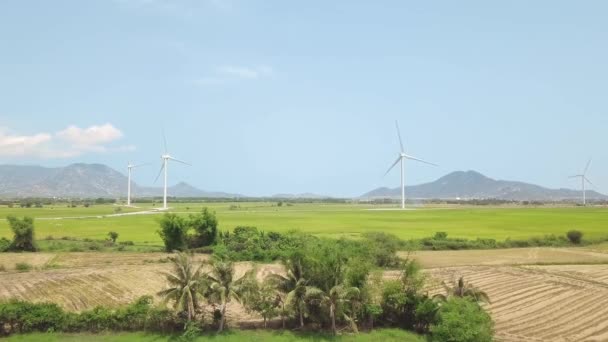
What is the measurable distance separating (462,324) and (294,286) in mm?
11435

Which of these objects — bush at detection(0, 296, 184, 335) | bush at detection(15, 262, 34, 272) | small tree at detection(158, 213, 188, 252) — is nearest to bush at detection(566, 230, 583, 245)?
small tree at detection(158, 213, 188, 252)

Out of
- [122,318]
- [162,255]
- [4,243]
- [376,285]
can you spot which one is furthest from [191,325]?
[4,243]

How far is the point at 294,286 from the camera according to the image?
37906 mm

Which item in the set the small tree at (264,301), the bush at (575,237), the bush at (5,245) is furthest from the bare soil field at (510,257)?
the bush at (5,245)

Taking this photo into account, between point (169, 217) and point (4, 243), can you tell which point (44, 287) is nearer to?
point (169, 217)

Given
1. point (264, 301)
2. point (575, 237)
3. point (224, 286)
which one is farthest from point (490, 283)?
point (575, 237)

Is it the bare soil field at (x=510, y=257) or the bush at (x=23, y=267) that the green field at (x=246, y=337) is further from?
the bush at (x=23, y=267)

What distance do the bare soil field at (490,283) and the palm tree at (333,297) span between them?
233 inches

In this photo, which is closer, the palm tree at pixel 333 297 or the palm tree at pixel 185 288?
the palm tree at pixel 185 288

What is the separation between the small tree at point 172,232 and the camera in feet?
239

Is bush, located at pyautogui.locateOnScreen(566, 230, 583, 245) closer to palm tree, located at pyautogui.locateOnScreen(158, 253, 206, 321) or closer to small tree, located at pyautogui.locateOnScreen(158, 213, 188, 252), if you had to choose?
small tree, located at pyautogui.locateOnScreen(158, 213, 188, 252)

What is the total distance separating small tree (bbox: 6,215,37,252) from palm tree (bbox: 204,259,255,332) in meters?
43.7

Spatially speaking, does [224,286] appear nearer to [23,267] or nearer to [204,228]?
[23,267]

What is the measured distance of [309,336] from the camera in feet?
120
